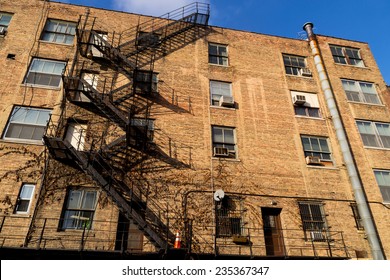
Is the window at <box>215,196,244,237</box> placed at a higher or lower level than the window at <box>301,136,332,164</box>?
lower

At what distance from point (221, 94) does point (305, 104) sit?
213 inches

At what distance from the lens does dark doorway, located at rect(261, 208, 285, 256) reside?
13.6 meters

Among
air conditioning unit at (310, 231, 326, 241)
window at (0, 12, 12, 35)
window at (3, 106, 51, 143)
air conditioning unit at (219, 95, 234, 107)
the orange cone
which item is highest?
window at (0, 12, 12, 35)

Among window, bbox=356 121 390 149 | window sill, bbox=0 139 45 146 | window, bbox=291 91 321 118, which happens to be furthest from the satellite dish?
window, bbox=356 121 390 149

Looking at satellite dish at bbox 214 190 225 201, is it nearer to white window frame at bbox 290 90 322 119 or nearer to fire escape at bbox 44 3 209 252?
fire escape at bbox 44 3 209 252

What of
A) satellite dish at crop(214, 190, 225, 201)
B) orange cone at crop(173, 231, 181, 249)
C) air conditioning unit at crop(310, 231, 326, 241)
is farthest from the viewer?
air conditioning unit at crop(310, 231, 326, 241)

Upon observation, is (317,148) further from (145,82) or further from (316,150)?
(145,82)

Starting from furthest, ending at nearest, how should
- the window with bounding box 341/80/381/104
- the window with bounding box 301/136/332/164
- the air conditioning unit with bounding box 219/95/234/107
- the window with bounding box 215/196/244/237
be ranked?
the window with bounding box 341/80/381/104
the air conditioning unit with bounding box 219/95/234/107
the window with bounding box 301/136/332/164
the window with bounding box 215/196/244/237

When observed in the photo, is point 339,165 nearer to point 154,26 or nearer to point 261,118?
point 261,118

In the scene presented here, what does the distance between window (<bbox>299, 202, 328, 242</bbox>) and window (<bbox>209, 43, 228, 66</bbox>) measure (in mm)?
10199

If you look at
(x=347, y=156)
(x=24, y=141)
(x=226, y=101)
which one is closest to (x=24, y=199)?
(x=24, y=141)

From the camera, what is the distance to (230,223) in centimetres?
1368

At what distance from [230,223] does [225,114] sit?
6223 mm

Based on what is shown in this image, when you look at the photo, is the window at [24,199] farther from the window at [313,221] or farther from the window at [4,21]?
the window at [313,221]
